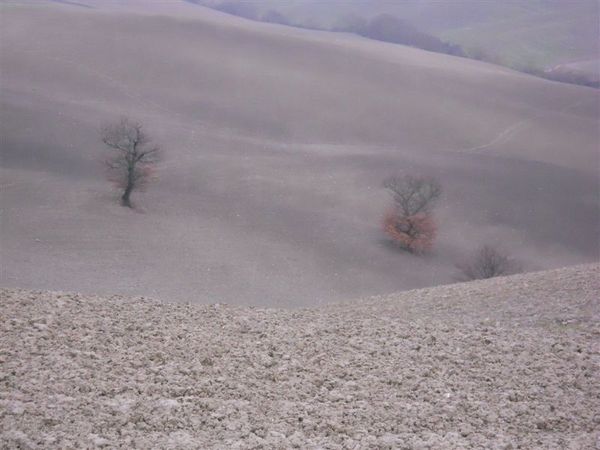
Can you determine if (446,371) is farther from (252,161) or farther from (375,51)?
(375,51)

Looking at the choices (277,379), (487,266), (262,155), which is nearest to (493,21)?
(262,155)

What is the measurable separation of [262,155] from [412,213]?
9614mm

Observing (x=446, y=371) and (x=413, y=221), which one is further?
(x=413, y=221)

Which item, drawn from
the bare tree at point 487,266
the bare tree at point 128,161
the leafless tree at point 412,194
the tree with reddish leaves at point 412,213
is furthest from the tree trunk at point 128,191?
the bare tree at point 487,266

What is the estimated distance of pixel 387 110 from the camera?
5041 centimetres

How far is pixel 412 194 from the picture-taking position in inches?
1325

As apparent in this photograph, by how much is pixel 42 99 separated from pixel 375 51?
3183 centimetres

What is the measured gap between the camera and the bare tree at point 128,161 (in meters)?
30.5

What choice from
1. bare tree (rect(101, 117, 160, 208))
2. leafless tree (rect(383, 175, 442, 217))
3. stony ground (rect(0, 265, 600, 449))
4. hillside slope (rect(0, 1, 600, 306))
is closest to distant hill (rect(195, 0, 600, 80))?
hillside slope (rect(0, 1, 600, 306))

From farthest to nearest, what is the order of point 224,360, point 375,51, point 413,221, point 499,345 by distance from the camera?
point 375,51 → point 413,221 → point 499,345 → point 224,360

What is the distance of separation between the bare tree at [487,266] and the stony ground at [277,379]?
735 inches

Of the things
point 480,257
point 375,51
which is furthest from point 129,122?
point 375,51

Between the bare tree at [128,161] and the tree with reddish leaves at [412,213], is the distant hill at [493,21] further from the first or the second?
the bare tree at [128,161]

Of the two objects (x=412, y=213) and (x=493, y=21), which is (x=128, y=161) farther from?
(x=493, y=21)
